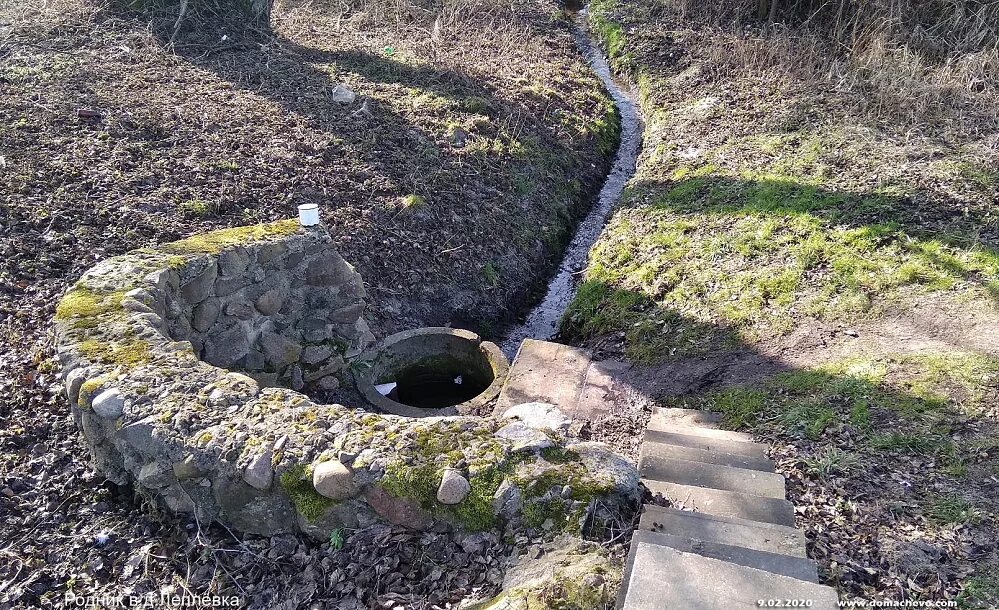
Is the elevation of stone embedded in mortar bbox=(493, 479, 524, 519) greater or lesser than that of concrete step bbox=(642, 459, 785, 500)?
greater

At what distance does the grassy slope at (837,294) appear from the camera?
3.23m

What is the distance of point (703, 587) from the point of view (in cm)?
193

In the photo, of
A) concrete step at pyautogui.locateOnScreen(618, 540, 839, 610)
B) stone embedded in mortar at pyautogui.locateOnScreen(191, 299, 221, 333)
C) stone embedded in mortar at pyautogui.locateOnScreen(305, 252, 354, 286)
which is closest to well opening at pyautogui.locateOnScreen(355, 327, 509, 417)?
stone embedded in mortar at pyautogui.locateOnScreen(305, 252, 354, 286)

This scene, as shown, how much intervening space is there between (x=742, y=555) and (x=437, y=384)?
13.4ft

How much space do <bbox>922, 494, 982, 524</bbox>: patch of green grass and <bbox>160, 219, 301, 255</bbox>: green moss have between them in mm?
4169

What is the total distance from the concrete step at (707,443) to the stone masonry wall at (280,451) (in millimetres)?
1018

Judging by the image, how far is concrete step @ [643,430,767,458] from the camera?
12.1 feet

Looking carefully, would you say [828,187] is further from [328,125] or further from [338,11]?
[338,11]

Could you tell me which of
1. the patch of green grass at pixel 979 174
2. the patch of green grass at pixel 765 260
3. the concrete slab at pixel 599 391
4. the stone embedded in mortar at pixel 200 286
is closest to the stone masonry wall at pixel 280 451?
the stone embedded in mortar at pixel 200 286

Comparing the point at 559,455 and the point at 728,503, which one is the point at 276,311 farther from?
the point at 728,503

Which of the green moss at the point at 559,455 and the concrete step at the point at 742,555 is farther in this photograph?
the green moss at the point at 559,455

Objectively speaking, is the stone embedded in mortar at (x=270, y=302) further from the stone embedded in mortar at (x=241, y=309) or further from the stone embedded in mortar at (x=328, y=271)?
the stone embedded in mortar at (x=328, y=271)

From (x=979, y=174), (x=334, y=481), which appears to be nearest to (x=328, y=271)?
(x=334, y=481)

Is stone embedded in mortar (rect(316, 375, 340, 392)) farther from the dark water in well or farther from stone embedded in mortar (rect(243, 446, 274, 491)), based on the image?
stone embedded in mortar (rect(243, 446, 274, 491))
